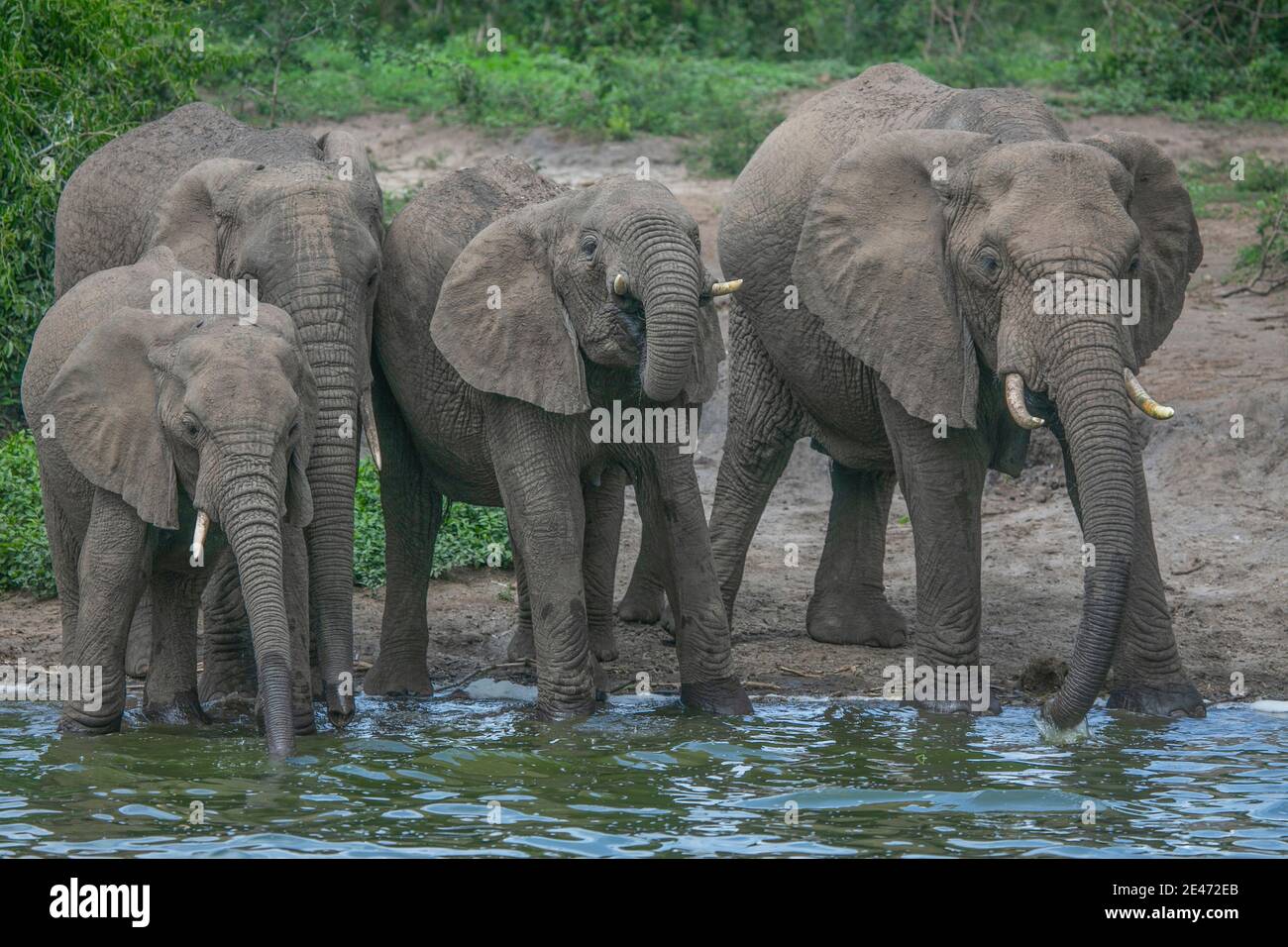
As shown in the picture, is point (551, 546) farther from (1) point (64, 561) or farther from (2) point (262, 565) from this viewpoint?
(1) point (64, 561)

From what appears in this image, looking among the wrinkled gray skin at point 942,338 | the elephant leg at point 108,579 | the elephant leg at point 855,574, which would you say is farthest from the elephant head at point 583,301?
the elephant leg at point 855,574

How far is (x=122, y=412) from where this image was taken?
873 cm

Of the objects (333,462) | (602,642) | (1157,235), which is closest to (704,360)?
(333,462)

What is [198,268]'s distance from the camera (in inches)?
391

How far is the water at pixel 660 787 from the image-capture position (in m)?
7.77

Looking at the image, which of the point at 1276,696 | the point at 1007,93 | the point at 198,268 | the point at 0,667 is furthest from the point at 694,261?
the point at 0,667

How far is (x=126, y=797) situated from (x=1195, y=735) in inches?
173

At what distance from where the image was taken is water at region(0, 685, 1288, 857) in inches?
306

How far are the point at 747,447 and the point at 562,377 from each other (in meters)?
2.12

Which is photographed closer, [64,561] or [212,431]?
[212,431]

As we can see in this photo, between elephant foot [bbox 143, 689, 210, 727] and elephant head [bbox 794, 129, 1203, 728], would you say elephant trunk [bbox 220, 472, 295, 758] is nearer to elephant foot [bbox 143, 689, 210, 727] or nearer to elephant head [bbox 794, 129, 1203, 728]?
elephant foot [bbox 143, 689, 210, 727]

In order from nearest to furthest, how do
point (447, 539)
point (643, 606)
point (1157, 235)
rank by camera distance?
1. point (1157, 235)
2. point (643, 606)
3. point (447, 539)

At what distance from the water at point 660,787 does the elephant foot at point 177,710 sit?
8 cm

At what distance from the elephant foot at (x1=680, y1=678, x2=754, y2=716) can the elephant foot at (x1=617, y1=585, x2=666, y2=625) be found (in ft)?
5.77
